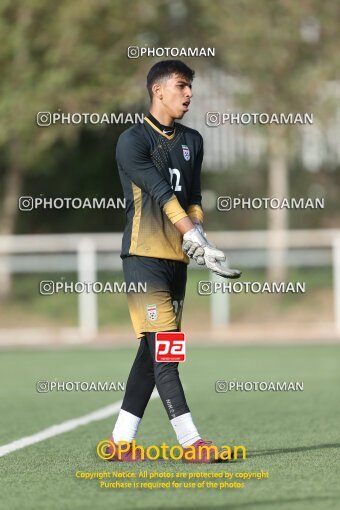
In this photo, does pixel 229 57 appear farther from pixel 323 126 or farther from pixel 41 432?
pixel 41 432

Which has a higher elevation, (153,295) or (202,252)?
(202,252)

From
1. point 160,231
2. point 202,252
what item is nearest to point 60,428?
point 160,231

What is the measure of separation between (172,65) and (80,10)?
16785 mm

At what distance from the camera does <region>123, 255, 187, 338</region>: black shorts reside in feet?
22.9

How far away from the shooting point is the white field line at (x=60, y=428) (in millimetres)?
8055

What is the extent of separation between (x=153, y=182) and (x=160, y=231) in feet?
0.99

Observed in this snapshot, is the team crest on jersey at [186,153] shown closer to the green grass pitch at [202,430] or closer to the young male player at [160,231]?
the young male player at [160,231]

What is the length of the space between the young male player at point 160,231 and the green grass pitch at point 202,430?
0.39 metres

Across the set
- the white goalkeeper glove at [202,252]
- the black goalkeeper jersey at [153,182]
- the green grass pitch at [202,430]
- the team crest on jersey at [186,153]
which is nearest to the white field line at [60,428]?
the green grass pitch at [202,430]

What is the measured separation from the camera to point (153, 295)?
6961 mm

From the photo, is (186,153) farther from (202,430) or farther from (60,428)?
(60,428)

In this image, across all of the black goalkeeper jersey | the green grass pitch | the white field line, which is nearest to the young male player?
the black goalkeeper jersey

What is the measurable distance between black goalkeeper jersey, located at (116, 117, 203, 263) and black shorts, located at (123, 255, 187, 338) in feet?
0.19

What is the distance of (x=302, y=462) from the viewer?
6.92 m
